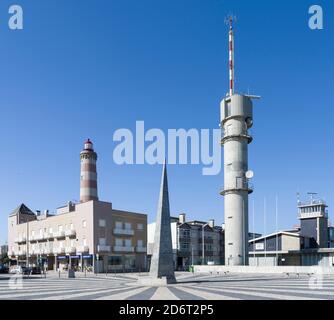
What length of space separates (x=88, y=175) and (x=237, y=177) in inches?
1136

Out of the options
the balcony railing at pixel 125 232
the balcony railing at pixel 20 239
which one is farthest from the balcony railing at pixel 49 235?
the balcony railing at pixel 125 232

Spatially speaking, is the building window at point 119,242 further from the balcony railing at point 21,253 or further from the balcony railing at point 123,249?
the balcony railing at point 21,253

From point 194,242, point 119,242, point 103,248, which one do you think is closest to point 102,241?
point 103,248

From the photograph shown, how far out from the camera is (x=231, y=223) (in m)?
59.8

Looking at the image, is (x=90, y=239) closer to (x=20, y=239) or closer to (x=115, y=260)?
(x=115, y=260)

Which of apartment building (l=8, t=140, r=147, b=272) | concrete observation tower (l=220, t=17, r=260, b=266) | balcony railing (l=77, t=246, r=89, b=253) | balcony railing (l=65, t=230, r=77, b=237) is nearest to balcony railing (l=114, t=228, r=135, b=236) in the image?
apartment building (l=8, t=140, r=147, b=272)

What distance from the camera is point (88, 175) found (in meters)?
73.1

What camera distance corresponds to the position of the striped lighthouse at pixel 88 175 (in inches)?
2852
